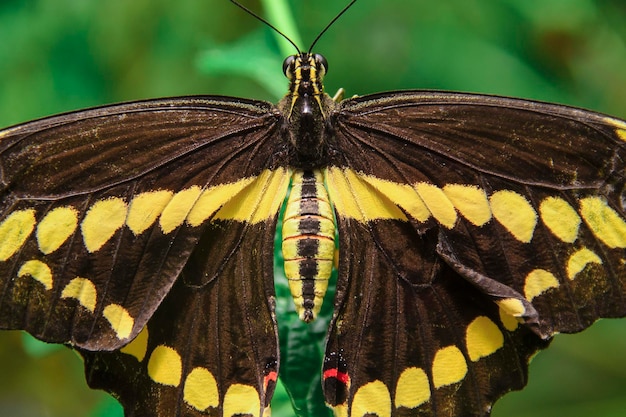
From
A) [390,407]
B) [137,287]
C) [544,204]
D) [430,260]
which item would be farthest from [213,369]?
[544,204]

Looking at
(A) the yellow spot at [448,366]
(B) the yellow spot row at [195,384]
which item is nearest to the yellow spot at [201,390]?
(B) the yellow spot row at [195,384]

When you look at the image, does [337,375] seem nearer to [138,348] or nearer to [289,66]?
[138,348]

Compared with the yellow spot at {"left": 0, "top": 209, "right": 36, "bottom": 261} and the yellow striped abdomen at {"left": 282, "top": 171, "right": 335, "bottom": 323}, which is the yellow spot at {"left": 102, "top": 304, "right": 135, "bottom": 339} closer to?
the yellow spot at {"left": 0, "top": 209, "right": 36, "bottom": 261}

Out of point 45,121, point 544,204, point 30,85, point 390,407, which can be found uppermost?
point 30,85

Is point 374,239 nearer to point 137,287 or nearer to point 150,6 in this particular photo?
point 137,287

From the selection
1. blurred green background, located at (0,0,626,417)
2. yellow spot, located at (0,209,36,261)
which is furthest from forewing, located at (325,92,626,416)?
blurred green background, located at (0,0,626,417)

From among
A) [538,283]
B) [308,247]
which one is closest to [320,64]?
[308,247]
